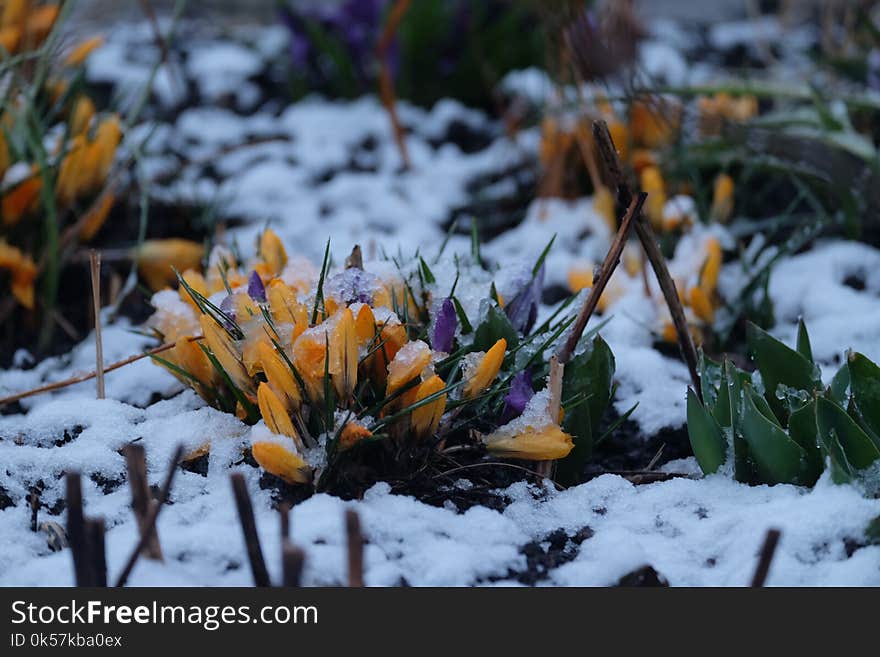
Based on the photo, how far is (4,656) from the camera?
85 cm

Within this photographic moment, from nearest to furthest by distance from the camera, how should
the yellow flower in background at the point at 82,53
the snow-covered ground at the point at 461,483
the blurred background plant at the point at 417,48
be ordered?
the snow-covered ground at the point at 461,483
the yellow flower in background at the point at 82,53
the blurred background plant at the point at 417,48

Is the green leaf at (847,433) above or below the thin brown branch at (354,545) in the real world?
above

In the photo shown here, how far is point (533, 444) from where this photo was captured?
1.08 m

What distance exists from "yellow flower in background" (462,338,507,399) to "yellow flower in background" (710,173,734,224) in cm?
96

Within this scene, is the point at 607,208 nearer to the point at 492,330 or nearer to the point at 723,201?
the point at 723,201

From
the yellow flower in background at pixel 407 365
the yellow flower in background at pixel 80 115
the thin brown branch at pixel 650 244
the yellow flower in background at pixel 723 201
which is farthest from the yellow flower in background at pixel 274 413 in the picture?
the yellow flower in background at pixel 723 201

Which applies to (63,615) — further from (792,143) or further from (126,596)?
(792,143)

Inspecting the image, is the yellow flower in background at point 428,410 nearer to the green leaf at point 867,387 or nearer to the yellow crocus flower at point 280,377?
the yellow crocus flower at point 280,377

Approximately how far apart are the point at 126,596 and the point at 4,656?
126 millimetres

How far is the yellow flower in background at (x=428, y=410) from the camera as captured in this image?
103cm

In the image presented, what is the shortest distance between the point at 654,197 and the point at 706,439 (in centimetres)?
87

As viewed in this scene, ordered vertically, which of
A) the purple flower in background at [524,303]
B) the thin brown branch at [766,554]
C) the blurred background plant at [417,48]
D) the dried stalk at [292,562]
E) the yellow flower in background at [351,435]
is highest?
the blurred background plant at [417,48]

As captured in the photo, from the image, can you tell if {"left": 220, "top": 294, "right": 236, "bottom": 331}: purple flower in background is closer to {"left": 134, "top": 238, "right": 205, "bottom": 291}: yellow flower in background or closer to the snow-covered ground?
the snow-covered ground

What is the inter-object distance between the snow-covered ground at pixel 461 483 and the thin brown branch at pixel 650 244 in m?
0.09
